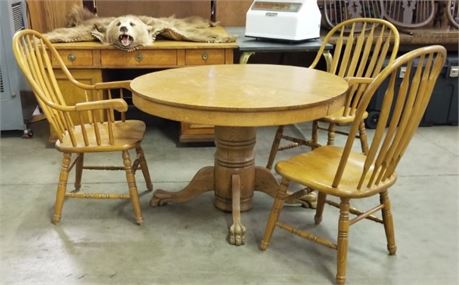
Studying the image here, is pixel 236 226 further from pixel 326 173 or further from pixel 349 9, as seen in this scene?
pixel 349 9

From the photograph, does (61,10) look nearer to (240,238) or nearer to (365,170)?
(240,238)

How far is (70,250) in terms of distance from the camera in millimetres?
2096

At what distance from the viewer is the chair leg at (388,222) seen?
1974mm

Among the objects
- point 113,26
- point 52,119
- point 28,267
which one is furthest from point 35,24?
point 28,267

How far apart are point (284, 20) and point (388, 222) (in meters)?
1.67

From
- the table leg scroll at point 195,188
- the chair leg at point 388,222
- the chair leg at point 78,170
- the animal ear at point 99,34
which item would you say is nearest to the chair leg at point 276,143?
the table leg scroll at point 195,188

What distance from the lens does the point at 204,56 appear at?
10.4 ft

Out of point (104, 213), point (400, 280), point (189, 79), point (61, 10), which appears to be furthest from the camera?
point (61, 10)

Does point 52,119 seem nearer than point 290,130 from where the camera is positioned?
Yes

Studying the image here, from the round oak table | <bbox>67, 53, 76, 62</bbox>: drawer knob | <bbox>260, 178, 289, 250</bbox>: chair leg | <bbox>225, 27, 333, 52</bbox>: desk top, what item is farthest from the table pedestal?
<bbox>67, 53, 76, 62</bbox>: drawer knob

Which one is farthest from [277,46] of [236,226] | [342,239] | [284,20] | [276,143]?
[342,239]

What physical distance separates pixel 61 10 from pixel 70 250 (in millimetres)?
2291

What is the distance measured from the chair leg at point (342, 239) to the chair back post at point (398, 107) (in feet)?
0.36

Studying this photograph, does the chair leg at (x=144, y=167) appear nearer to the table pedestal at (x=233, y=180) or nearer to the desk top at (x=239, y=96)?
the table pedestal at (x=233, y=180)
